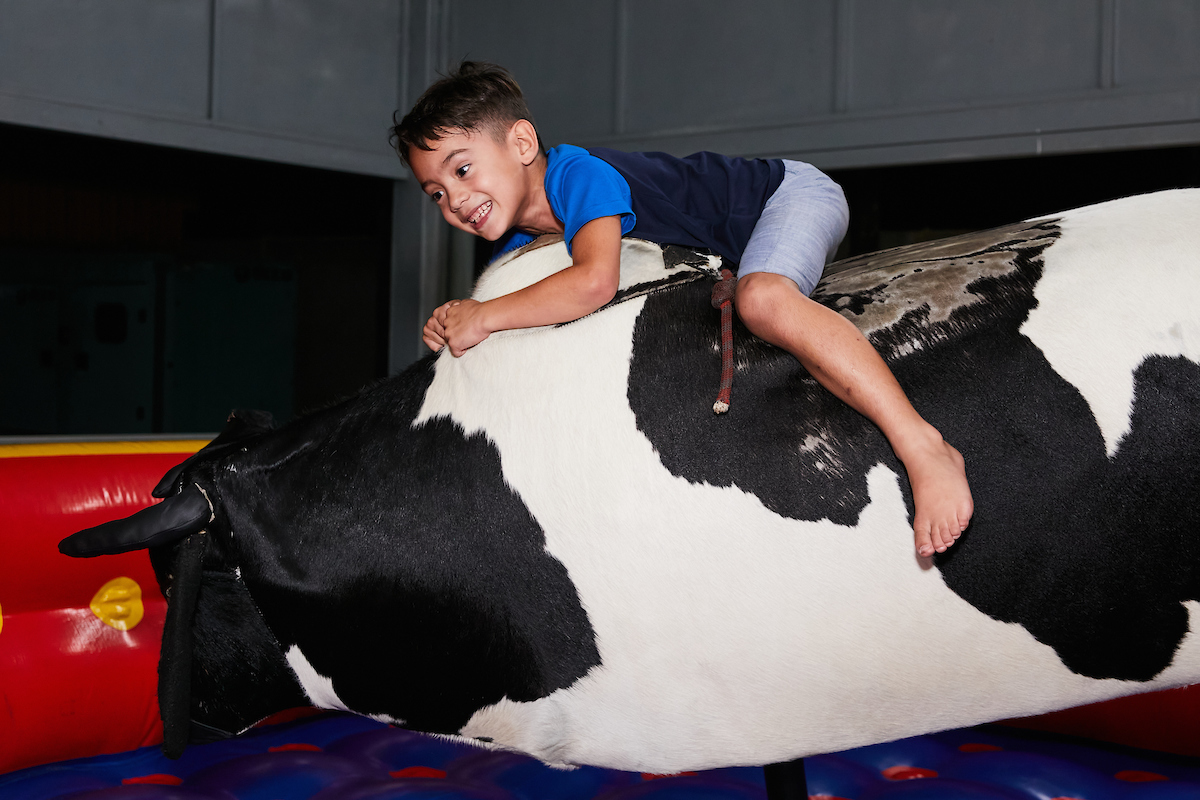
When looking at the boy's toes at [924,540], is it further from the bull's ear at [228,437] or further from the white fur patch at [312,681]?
the bull's ear at [228,437]

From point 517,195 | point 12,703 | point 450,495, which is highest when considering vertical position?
point 517,195

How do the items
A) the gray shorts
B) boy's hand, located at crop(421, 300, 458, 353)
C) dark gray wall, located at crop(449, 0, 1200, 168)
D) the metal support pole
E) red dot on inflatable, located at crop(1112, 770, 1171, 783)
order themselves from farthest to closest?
dark gray wall, located at crop(449, 0, 1200, 168) < red dot on inflatable, located at crop(1112, 770, 1171, 783) < the metal support pole < boy's hand, located at crop(421, 300, 458, 353) < the gray shorts

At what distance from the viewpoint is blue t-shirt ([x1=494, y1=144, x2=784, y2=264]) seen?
1.18m

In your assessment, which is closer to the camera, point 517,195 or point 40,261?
point 517,195

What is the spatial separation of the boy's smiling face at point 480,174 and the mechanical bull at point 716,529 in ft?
0.50

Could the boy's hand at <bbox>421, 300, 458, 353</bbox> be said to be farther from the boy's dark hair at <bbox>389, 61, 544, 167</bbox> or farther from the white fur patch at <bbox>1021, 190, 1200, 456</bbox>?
the white fur patch at <bbox>1021, 190, 1200, 456</bbox>

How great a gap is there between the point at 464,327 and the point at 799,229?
0.43 meters

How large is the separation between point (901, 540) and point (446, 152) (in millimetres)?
761

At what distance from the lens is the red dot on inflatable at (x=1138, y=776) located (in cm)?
181

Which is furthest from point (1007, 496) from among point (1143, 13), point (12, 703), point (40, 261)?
point (40, 261)

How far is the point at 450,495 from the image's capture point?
1.10 m

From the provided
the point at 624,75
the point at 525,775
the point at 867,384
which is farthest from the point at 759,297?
the point at 624,75

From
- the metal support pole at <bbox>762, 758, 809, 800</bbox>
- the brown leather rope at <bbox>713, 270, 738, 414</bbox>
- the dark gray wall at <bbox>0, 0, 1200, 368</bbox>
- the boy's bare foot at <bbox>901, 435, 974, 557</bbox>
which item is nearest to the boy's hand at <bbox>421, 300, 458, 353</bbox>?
the brown leather rope at <bbox>713, 270, 738, 414</bbox>

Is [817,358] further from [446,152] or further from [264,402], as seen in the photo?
[264,402]
